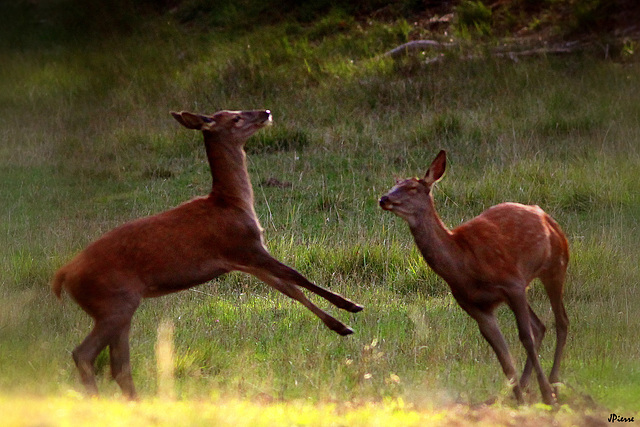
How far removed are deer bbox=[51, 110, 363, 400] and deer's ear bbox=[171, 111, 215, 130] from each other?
0.07 ft

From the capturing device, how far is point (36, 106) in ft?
50.5

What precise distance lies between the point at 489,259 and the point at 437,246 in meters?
0.28

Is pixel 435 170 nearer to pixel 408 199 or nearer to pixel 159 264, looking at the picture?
pixel 408 199

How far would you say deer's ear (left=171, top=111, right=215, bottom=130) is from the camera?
239 inches

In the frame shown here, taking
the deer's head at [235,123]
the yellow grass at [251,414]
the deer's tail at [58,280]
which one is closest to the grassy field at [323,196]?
the yellow grass at [251,414]

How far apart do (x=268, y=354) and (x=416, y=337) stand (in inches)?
38.8

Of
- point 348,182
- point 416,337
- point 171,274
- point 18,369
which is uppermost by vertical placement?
point 171,274

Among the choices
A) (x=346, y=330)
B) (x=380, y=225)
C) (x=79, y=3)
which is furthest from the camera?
(x=79, y=3)

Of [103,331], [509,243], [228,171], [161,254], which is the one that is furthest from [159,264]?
[509,243]

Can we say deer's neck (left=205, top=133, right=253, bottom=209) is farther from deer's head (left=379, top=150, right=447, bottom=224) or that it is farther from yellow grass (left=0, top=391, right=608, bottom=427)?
yellow grass (left=0, top=391, right=608, bottom=427)

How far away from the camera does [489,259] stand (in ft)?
17.5

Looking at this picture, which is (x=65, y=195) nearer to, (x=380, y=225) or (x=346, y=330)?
(x=380, y=225)

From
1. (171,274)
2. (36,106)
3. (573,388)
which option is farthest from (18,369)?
(36,106)
